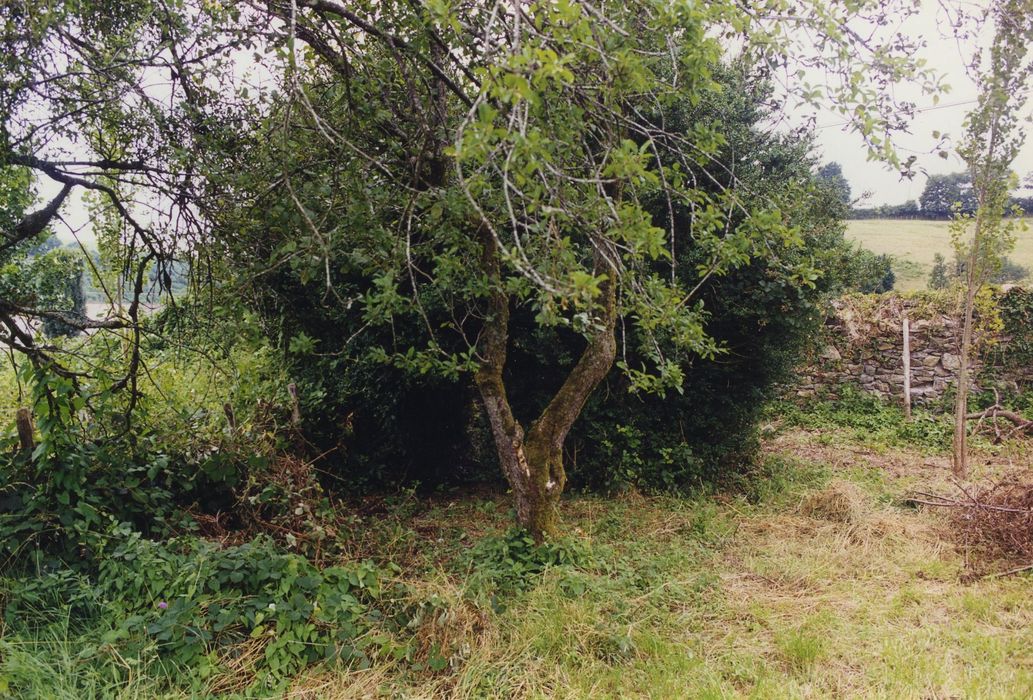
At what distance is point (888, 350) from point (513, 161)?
9502 mm

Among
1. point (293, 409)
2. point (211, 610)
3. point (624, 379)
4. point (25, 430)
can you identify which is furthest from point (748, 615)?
point (25, 430)

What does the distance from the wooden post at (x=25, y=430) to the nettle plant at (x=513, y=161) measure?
1.36m

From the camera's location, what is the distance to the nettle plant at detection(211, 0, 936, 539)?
7.36 feet

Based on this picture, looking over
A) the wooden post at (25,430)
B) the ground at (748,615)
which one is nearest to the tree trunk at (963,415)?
the ground at (748,615)

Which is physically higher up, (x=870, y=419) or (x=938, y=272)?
(x=938, y=272)

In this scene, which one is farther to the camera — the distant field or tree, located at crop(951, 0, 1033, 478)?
the distant field

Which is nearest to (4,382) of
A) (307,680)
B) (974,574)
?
(307,680)

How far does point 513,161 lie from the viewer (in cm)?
193

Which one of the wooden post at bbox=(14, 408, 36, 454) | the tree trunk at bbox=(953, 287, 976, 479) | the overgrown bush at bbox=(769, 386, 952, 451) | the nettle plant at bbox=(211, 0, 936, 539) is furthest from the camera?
the overgrown bush at bbox=(769, 386, 952, 451)

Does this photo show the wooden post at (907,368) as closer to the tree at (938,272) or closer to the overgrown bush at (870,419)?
the overgrown bush at (870,419)

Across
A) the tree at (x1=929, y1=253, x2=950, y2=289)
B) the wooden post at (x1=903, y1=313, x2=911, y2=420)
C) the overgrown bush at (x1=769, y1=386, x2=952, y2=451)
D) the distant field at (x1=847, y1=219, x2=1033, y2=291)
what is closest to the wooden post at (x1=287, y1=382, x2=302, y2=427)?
the overgrown bush at (x1=769, y1=386, x2=952, y2=451)

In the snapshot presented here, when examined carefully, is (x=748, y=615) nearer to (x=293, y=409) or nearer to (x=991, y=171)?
(x=293, y=409)

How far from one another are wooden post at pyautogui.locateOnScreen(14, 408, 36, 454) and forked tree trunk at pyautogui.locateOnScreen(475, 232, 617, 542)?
2548 millimetres

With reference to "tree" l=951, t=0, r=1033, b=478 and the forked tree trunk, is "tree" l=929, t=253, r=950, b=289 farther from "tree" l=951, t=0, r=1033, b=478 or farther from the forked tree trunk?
the forked tree trunk
